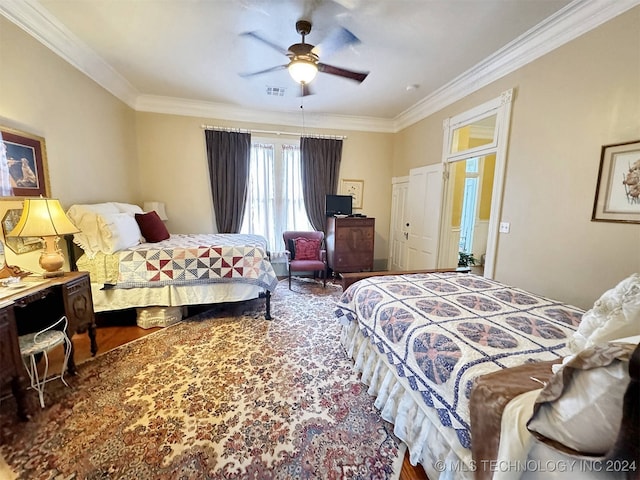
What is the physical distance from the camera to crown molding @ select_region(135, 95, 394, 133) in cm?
386

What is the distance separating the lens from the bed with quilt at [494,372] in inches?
24.7

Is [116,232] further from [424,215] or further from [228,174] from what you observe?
[424,215]

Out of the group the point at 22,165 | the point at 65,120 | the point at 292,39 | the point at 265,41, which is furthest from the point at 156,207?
the point at 292,39

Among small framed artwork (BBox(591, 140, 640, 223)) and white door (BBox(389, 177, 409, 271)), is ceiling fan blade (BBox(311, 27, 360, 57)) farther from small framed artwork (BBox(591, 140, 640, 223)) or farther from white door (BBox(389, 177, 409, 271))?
white door (BBox(389, 177, 409, 271))

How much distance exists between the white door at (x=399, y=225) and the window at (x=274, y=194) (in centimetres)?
163

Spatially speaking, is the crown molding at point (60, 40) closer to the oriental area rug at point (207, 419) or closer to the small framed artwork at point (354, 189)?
the oriental area rug at point (207, 419)

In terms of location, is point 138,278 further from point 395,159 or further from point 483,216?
point 483,216

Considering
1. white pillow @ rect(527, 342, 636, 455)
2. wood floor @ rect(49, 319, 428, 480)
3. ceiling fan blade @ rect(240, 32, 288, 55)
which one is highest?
ceiling fan blade @ rect(240, 32, 288, 55)

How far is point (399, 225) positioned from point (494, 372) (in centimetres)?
394

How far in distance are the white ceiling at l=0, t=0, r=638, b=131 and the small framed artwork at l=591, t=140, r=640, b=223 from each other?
100 centimetres

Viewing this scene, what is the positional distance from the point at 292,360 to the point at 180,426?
0.91 meters

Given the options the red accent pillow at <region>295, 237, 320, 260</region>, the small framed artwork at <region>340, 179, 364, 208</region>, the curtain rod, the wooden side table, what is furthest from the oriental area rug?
the curtain rod

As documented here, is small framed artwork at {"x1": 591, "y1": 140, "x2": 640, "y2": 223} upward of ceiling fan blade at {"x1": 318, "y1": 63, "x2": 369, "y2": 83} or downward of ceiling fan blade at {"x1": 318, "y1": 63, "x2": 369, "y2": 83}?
downward

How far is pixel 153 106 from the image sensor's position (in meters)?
3.86
